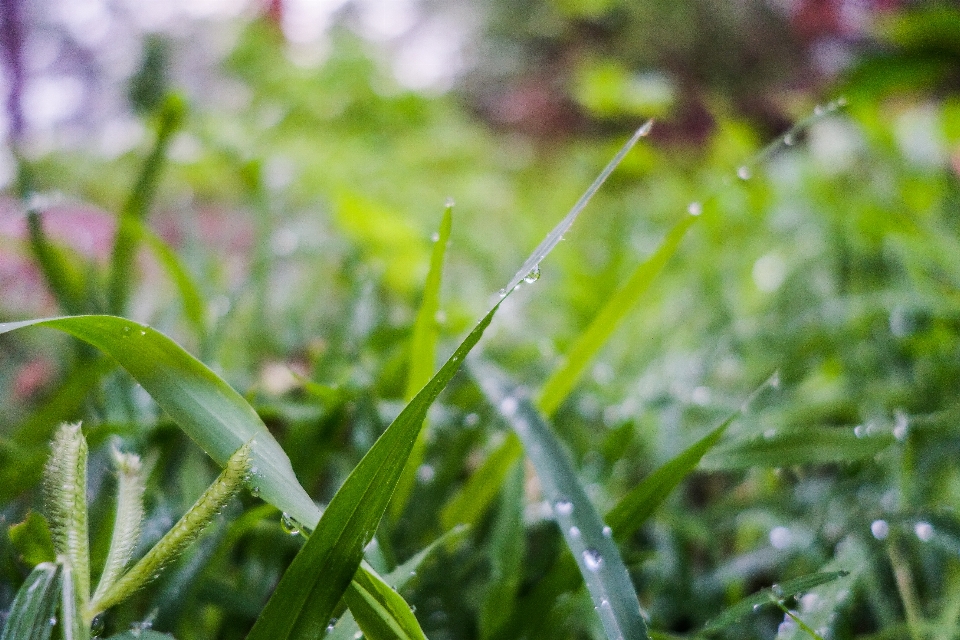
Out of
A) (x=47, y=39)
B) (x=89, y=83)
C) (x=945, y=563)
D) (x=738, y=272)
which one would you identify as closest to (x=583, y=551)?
(x=945, y=563)

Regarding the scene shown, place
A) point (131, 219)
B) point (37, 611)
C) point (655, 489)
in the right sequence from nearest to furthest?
point (37, 611) → point (655, 489) → point (131, 219)

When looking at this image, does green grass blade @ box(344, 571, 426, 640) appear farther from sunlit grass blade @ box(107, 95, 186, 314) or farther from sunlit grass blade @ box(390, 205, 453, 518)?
sunlit grass blade @ box(107, 95, 186, 314)

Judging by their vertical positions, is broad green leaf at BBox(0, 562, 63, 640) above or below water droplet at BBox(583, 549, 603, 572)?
above

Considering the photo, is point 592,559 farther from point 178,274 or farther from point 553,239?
point 178,274

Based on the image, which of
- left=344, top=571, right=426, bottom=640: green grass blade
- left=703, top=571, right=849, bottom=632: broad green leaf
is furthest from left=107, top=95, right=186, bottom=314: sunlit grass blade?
left=703, top=571, right=849, bottom=632: broad green leaf

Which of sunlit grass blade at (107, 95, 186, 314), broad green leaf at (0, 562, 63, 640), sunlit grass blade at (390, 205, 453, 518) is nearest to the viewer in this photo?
broad green leaf at (0, 562, 63, 640)

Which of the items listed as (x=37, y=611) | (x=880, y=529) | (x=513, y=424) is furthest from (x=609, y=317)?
(x=37, y=611)
